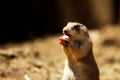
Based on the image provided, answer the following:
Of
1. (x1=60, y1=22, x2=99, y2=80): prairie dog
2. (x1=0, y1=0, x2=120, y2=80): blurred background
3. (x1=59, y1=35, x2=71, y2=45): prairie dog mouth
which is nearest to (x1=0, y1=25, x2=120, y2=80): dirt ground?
(x1=0, y1=0, x2=120, y2=80): blurred background

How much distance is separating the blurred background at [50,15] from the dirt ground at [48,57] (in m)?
0.92

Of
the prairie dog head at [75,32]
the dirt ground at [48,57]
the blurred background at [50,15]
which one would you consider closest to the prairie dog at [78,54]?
the prairie dog head at [75,32]

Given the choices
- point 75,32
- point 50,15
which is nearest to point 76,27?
point 75,32

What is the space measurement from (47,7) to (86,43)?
10.0 m

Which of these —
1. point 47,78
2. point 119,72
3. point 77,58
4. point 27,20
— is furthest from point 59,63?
point 27,20

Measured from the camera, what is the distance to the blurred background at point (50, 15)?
1434cm

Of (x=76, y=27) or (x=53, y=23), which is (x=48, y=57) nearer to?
(x=53, y=23)

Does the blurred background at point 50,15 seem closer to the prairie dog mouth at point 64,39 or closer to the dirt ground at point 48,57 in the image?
the dirt ground at point 48,57

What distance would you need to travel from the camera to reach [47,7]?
1510cm

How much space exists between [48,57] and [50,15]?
481 centimetres

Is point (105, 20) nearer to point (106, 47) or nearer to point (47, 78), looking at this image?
point (106, 47)

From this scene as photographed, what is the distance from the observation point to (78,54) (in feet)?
16.9

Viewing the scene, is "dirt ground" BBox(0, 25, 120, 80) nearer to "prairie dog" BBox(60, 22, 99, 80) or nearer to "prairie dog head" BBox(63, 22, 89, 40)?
"prairie dog" BBox(60, 22, 99, 80)

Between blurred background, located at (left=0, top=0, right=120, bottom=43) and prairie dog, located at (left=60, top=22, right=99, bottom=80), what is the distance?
870 centimetres
